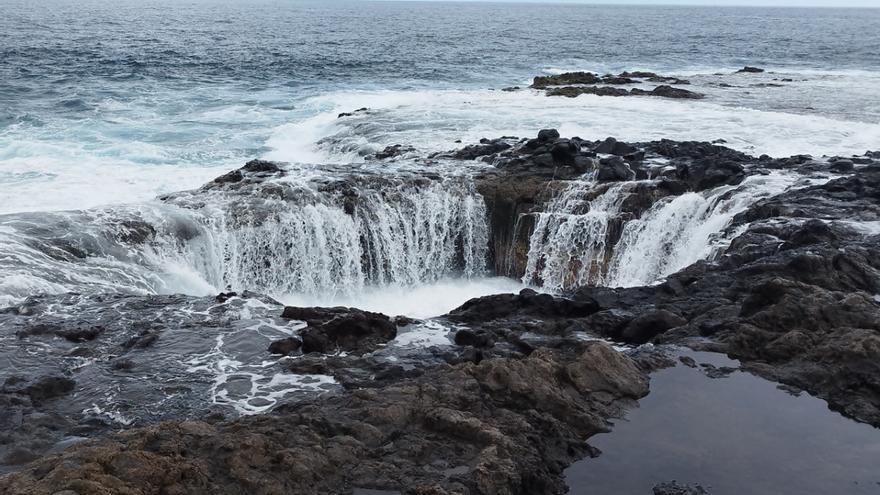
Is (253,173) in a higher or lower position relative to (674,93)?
higher

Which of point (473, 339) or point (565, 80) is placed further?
point (565, 80)

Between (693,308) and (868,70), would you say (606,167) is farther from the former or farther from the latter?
(868,70)

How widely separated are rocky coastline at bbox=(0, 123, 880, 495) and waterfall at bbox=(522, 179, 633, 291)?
3.17 metres

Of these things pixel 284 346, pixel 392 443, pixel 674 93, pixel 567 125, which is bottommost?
pixel 284 346

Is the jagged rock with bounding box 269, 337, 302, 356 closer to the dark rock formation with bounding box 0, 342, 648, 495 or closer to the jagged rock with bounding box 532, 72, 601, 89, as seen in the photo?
the dark rock formation with bounding box 0, 342, 648, 495

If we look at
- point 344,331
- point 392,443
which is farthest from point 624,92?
point 392,443

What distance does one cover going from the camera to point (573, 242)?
18.0 metres

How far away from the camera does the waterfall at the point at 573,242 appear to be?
17.8 meters

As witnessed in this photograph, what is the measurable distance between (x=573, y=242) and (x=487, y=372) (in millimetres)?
9808

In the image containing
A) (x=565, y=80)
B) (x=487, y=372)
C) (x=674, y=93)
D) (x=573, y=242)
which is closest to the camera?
(x=487, y=372)

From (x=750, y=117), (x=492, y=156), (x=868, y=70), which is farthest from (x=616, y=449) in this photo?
(x=868, y=70)

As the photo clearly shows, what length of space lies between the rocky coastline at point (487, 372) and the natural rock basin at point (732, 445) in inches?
9.9

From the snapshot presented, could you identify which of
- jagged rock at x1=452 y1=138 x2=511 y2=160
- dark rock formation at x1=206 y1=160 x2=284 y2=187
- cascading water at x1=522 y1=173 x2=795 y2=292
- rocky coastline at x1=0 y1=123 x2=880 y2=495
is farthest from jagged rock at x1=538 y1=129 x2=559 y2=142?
dark rock formation at x1=206 y1=160 x2=284 y2=187

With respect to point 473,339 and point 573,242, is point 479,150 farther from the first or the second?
point 473,339
